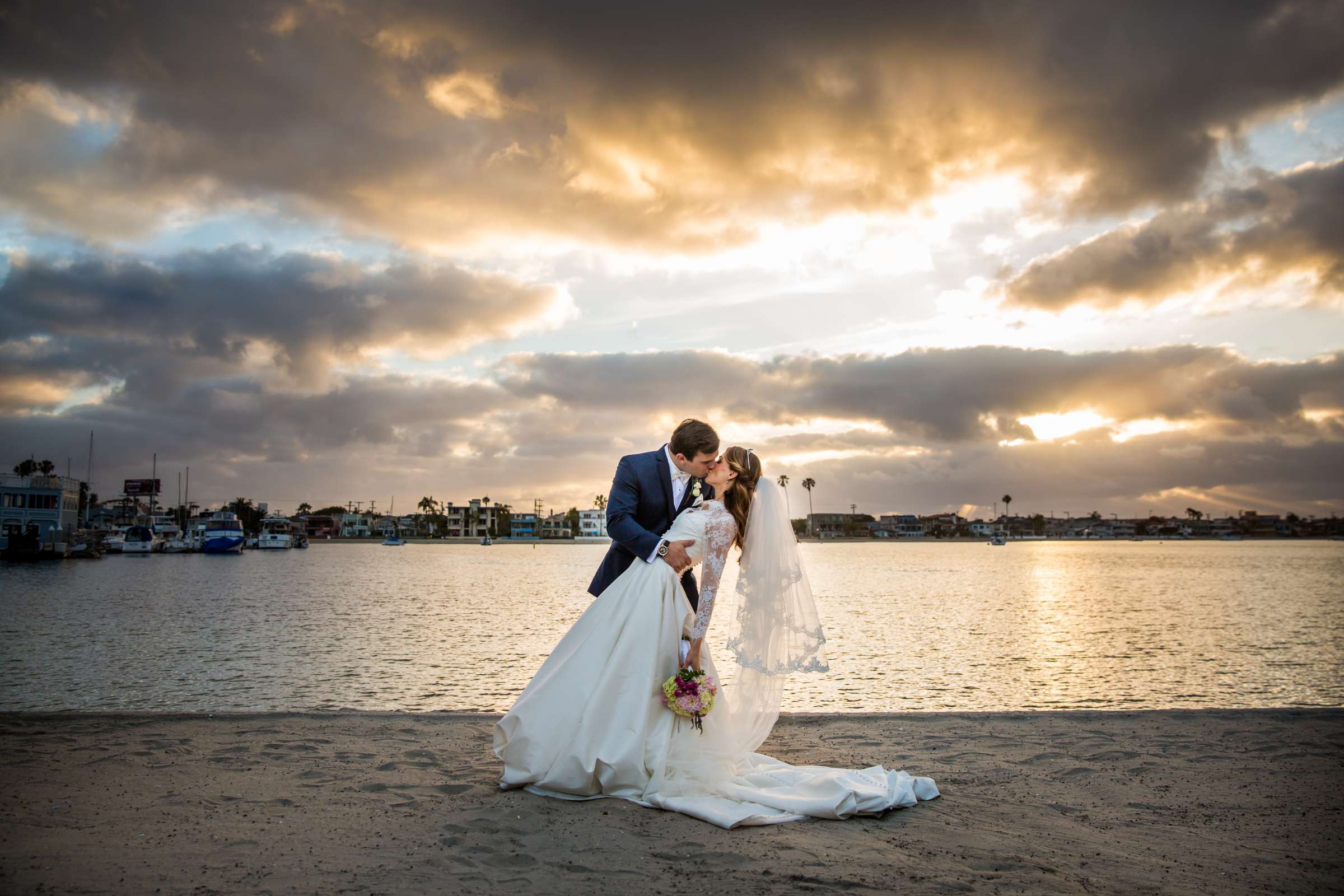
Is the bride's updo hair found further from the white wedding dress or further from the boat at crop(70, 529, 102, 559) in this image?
the boat at crop(70, 529, 102, 559)

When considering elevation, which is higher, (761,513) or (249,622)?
(761,513)

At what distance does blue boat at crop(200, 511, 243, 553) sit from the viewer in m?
104

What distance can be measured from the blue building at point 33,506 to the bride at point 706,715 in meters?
99.5

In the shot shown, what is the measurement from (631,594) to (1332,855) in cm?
503

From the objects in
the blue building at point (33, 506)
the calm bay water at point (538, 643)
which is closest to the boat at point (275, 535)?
the blue building at point (33, 506)

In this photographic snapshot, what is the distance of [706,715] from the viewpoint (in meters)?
6.16

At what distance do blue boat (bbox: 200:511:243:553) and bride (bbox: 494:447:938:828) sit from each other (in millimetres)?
114955

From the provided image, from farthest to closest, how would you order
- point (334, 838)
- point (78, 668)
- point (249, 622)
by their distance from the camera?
point (249, 622) < point (78, 668) < point (334, 838)

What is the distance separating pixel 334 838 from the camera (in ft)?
16.7

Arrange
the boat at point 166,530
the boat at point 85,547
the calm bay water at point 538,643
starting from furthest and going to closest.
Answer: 1. the boat at point 166,530
2. the boat at point 85,547
3. the calm bay water at point 538,643

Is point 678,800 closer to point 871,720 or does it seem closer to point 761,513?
point 761,513

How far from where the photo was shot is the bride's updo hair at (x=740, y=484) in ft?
20.8

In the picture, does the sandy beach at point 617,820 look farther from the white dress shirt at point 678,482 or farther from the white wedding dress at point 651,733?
the white dress shirt at point 678,482

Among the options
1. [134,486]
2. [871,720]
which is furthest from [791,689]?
[134,486]
